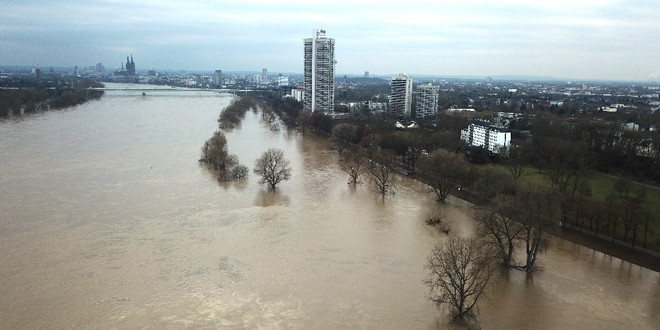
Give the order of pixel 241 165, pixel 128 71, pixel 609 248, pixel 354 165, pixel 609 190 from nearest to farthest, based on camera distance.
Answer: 1. pixel 609 248
2. pixel 609 190
3. pixel 241 165
4. pixel 354 165
5. pixel 128 71

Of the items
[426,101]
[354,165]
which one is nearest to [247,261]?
[354,165]

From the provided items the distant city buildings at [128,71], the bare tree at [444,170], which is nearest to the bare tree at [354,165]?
the bare tree at [444,170]

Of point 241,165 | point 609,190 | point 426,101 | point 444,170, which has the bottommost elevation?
point 609,190

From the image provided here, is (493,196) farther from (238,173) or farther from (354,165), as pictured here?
(238,173)

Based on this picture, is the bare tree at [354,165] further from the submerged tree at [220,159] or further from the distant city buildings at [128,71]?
the distant city buildings at [128,71]

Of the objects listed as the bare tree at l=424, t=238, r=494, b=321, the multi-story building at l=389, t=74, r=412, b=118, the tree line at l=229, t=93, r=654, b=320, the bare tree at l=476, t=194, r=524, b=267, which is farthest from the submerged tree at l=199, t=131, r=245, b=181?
the multi-story building at l=389, t=74, r=412, b=118
